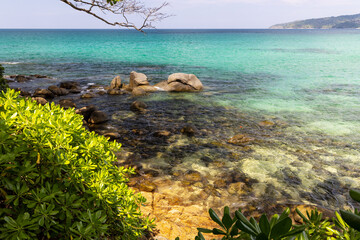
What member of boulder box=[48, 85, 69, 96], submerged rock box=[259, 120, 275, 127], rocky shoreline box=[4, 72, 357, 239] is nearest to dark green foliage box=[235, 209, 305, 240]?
rocky shoreline box=[4, 72, 357, 239]

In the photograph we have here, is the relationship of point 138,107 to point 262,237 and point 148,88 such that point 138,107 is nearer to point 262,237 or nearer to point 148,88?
point 148,88

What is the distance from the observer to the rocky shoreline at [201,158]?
18.5ft

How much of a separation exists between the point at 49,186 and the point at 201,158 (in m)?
6.21

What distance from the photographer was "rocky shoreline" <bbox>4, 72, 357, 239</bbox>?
562cm

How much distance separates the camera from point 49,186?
2016 mm

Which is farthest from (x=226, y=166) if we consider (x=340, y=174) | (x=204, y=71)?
(x=204, y=71)

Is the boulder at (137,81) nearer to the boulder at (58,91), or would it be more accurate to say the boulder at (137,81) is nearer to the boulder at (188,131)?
the boulder at (58,91)

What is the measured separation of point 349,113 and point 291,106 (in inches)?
116

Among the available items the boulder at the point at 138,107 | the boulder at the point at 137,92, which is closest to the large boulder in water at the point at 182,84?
the boulder at the point at 137,92

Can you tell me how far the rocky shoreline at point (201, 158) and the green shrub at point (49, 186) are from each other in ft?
8.52

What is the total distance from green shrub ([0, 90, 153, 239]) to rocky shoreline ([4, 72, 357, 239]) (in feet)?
8.52

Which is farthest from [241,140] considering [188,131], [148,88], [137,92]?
[148,88]

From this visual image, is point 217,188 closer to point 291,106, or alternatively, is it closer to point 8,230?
point 8,230

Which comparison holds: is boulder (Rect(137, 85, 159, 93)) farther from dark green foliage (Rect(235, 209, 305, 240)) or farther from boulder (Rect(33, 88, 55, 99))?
dark green foliage (Rect(235, 209, 305, 240))
